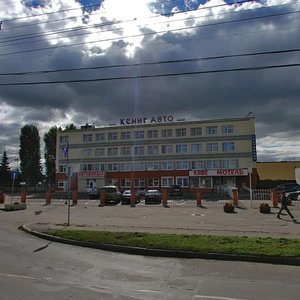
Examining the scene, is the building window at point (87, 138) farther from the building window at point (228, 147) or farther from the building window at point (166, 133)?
the building window at point (228, 147)

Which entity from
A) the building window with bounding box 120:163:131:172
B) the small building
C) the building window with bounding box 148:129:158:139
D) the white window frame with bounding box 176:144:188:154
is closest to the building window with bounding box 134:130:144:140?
the building window with bounding box 148:129:158:139

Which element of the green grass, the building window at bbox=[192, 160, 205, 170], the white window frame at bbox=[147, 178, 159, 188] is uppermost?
the building window at bbox=[192, 160, 205, 170]

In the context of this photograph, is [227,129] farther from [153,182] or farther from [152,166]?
[153,182]

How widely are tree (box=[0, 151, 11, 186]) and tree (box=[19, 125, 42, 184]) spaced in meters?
3.65

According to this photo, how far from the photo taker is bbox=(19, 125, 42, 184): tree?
97875 mm

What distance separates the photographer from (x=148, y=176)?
71.0m

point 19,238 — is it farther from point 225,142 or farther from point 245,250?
point 225,142

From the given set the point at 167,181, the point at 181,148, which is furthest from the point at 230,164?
the point at 167,181

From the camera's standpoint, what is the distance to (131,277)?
28.0 ft

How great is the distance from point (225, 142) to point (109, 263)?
58804 millimetres

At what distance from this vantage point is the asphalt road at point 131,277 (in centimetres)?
700

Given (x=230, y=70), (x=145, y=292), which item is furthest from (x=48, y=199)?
(x=145, y=292)

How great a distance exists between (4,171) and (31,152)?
26.5 ft

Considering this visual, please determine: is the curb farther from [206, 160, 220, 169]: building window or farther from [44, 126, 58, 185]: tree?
[44, 126, 58, 185]: tree
